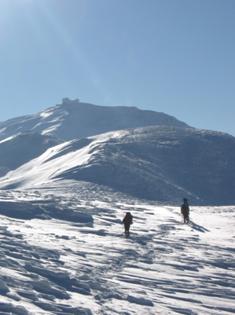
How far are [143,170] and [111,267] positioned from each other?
14294 centimetres

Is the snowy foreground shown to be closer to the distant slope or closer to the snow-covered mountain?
the snow-covered mountain

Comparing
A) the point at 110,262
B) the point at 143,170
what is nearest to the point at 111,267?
the point at 110,262

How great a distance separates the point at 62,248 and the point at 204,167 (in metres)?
167

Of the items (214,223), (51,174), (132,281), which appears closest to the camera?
(132,281)

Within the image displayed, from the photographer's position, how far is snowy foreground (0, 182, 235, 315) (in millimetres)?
19750

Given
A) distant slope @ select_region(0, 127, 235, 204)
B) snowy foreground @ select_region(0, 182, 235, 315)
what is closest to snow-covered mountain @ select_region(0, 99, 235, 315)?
snowy foreground @ select_region(0, 182, 235, 315)

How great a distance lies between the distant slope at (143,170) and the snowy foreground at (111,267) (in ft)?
333

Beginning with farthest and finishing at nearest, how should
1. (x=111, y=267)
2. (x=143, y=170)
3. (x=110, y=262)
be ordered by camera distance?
(x=143, y=170)
(x=110, y=262)
(x=111, y=267)

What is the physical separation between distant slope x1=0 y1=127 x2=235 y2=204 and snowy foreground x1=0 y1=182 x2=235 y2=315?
10164 centimetres

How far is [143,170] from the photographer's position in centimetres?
16788

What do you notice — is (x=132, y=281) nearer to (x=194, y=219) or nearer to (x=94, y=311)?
(x=94, y=311)

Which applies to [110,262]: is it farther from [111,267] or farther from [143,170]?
[143,170]

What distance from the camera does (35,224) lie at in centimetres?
3712

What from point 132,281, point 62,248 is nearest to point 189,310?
point 132,281
